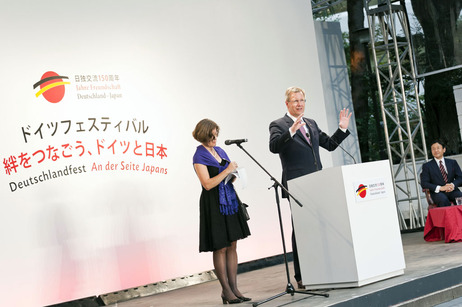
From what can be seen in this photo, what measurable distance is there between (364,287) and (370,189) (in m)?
0.63

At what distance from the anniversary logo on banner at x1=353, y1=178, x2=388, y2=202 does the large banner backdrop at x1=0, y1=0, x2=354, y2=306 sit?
248cm

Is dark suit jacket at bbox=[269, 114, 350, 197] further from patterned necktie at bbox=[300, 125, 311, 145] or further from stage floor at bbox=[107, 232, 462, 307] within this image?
stage floor at bbox=[107, 232, 462, 307]

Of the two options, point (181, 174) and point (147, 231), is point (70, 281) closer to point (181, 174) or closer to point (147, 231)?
point (147, 231)

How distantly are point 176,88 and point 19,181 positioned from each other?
1.89 metres

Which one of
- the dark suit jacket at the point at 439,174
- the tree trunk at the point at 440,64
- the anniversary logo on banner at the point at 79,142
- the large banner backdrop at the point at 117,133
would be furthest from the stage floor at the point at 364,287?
the tree trunk at the point at 440,64

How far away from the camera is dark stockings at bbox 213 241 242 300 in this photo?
4434 millimetres

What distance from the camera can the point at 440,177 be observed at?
739 centimetres

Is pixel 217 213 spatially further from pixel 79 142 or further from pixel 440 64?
pixel 440 64

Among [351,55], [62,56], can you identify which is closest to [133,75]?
[62,56]

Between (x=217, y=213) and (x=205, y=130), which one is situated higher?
(x=205, y=130)

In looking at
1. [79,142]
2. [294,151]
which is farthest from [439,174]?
[79,142]

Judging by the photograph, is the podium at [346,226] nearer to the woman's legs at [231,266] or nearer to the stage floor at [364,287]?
the stage floor at [364,287]

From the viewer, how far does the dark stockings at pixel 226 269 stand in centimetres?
443

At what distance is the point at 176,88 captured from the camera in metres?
6.60
